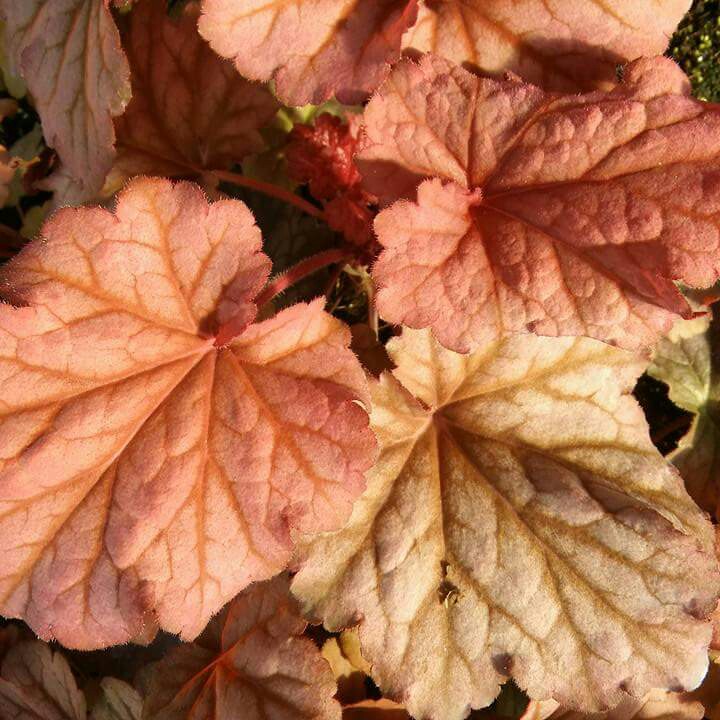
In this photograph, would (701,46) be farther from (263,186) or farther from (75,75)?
(75,75)

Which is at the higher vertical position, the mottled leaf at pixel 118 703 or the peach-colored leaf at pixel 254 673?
the peach-colored leaf at pixel 254 673

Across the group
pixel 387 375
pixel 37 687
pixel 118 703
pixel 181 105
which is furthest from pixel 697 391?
pixel 37 687

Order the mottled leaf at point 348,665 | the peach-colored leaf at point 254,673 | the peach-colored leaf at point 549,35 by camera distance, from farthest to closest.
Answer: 1. the mottled leaf at point 348,665
2. the peach-colored leaf at point 254,673
3. the peach-colored leaf at point 549,35

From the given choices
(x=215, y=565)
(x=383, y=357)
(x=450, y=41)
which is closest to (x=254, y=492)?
(x=215, y=565)

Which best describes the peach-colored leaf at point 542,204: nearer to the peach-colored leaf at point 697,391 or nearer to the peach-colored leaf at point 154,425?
the peach-colored leaf at point 154,425

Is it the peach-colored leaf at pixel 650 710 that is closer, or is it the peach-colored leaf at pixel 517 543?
the peach-colored leaf at pixel 517 543

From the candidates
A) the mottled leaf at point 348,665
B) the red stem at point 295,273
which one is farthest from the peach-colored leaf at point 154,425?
the mottled leaf at point 348,665

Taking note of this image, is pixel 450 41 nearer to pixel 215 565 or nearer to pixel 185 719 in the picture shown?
pixel 215 565

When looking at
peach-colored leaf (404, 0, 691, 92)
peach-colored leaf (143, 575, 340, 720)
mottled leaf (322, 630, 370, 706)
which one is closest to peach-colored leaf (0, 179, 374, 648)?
peach-colored leaf (143, 575, 340, 720)
